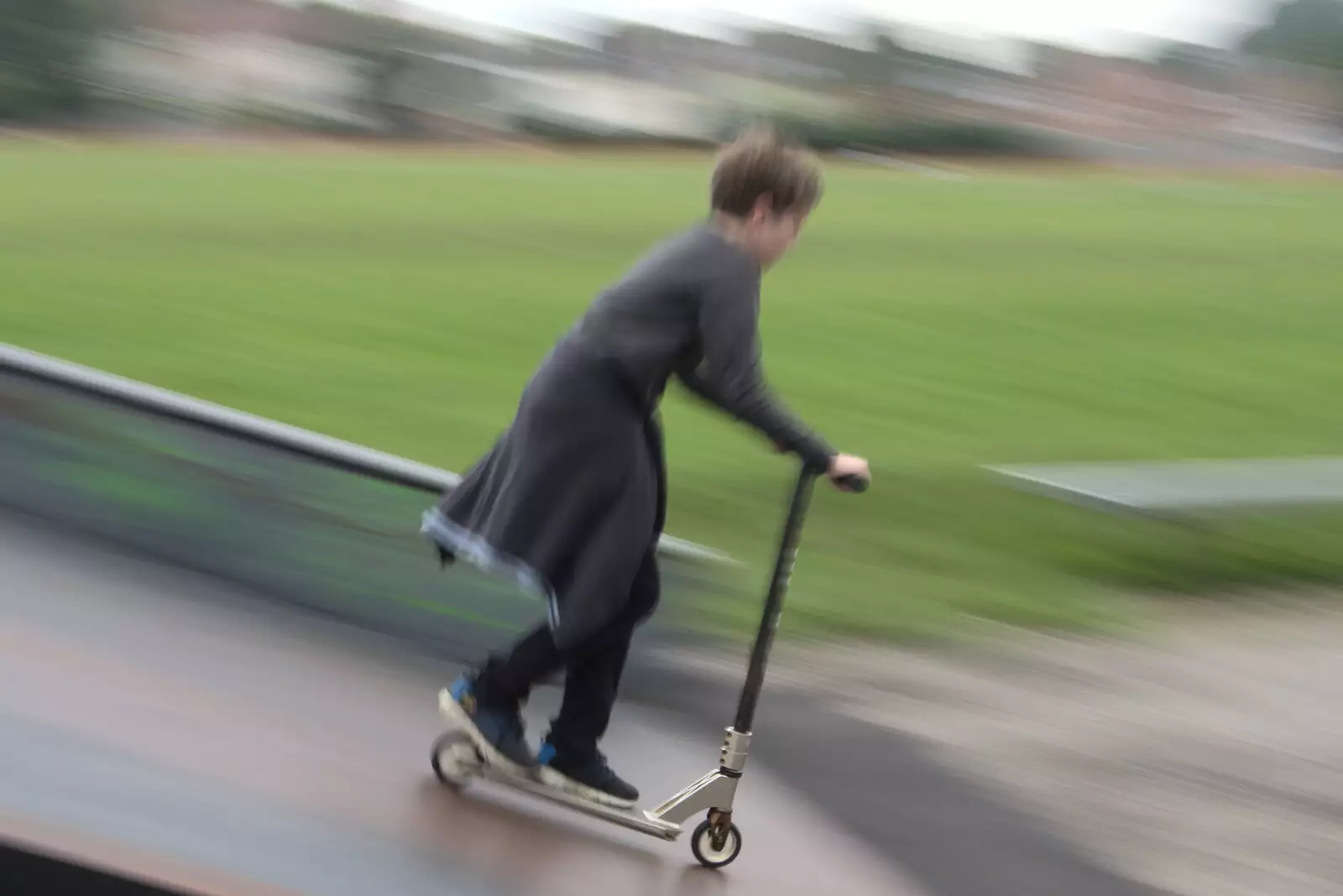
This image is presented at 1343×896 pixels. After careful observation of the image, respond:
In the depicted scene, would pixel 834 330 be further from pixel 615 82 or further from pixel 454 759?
pixel 615 82

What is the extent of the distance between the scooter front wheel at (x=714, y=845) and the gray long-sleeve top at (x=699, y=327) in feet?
3.19

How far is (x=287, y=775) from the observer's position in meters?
3.96

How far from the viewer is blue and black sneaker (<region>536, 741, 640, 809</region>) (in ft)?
12.4

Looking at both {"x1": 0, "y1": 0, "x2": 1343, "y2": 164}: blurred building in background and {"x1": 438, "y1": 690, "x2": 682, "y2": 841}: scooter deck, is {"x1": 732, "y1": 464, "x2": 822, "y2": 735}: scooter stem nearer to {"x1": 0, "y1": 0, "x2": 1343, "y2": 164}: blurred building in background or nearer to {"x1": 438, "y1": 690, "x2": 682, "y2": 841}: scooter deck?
{"x1": 438, "y1": 690, "x2": 682, "y2": 841}: scooter deck

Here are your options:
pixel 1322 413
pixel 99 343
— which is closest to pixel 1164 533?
pixel 1322 413

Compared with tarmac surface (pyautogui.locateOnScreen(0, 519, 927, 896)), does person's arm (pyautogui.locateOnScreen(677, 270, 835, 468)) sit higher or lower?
higher

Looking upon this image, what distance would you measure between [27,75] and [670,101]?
40.6ft

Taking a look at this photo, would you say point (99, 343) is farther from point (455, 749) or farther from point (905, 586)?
point (455, 749)

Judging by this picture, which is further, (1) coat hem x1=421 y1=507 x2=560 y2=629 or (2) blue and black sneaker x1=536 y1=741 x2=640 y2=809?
(2) blue and black sneaker x1=536 y1=741 x2=640 y2=809

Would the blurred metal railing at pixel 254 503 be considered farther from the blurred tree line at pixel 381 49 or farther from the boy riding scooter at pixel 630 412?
the blurred tree line at pixel 381 49

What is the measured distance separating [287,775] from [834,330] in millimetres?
13566

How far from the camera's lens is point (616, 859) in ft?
12.6

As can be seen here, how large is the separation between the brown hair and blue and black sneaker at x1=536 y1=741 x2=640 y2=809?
132 cm

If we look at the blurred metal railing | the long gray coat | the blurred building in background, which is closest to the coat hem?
the long gray coat
